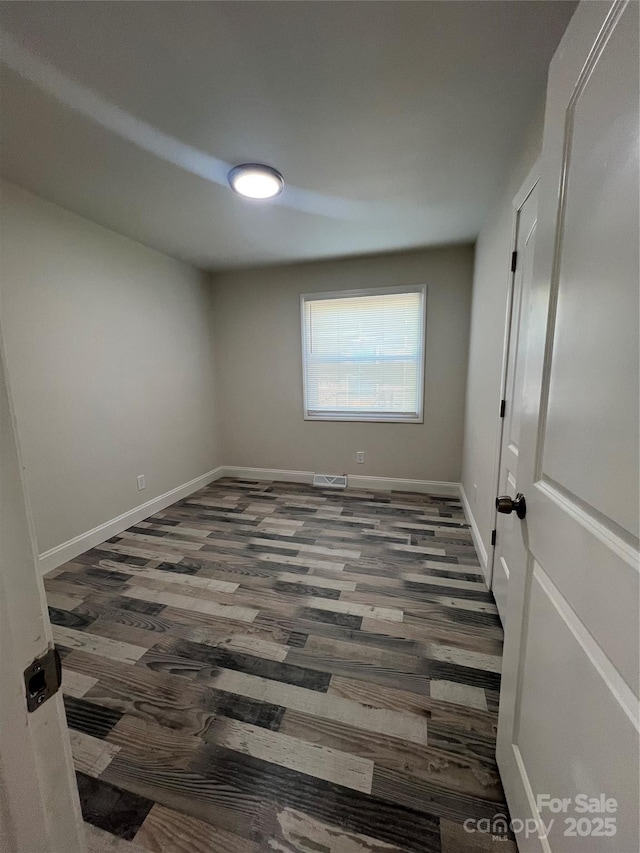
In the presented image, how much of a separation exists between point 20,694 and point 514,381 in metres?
1.93

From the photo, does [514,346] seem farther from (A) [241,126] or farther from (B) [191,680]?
(B) [191,680]

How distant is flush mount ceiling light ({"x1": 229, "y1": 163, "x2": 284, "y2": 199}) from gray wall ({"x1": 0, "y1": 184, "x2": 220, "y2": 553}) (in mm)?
1340

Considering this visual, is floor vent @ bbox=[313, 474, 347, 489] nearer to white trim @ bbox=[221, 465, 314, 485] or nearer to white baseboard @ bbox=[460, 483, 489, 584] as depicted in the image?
white trim @ bbox=[221, 465, 314, 485]

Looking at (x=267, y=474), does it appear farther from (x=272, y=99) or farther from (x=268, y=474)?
(x=272, y=99)

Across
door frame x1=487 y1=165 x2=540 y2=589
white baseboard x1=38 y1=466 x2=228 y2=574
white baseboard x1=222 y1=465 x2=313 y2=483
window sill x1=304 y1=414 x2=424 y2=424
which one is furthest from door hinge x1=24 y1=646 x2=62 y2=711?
white baseboard x1=222 y1=465 x2=313 y2=483

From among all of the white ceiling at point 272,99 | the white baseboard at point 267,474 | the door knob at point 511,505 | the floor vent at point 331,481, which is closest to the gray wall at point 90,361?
the white ceiling at point 272,99

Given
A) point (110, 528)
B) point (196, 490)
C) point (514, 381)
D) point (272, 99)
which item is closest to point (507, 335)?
point (514, 381)

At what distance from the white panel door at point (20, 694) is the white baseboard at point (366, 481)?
3.38m

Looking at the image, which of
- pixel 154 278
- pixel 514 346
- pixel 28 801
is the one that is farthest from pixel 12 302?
pixel 514 346

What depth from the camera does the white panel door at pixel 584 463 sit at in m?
0.51

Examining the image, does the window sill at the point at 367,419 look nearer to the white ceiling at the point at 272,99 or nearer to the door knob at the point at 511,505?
the white ceiling at the point at 272,99

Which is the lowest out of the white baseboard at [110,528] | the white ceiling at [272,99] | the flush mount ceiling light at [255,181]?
the white baseboard at [110,528]

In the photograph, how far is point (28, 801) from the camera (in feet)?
1.40

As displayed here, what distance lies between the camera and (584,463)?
24.9 inches
